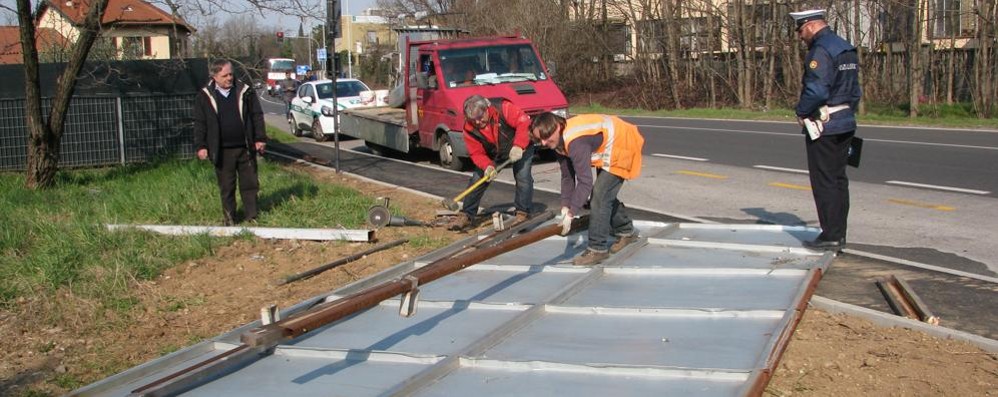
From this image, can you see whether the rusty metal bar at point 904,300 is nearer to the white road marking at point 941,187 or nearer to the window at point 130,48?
the white road marking at point 941,187

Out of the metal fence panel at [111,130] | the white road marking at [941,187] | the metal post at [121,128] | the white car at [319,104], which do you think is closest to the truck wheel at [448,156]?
the metal fence panel at [111,130]

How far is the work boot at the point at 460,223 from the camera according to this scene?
998 centimetres

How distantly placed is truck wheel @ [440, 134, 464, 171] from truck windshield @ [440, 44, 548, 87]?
3.21 ft

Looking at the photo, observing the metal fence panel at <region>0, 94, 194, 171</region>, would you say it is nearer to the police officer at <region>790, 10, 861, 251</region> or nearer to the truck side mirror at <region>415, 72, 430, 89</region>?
the truck side mirror at <region>415, 72, 430, 89</region>

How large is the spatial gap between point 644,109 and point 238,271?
30.1m

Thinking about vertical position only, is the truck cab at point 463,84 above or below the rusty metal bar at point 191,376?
above

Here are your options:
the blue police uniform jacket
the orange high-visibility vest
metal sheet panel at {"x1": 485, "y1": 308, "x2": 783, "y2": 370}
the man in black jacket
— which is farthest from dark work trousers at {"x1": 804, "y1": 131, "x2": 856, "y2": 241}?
the man in black jacket

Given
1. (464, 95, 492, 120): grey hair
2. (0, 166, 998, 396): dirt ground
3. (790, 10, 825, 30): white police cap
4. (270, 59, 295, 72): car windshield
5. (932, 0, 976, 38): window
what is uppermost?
(270, 59, 295, 72): car windshield

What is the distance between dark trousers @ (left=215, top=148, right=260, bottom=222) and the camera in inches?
395

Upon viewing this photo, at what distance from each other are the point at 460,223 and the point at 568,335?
173 inches

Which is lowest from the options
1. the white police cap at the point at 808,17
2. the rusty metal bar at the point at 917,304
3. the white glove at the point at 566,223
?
the rusty metal bar at the point at 917,304

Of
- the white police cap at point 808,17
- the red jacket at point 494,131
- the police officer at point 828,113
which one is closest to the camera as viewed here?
the police officer at point 828,113

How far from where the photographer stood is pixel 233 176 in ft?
33.2

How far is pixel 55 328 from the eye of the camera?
7414 millimetres
